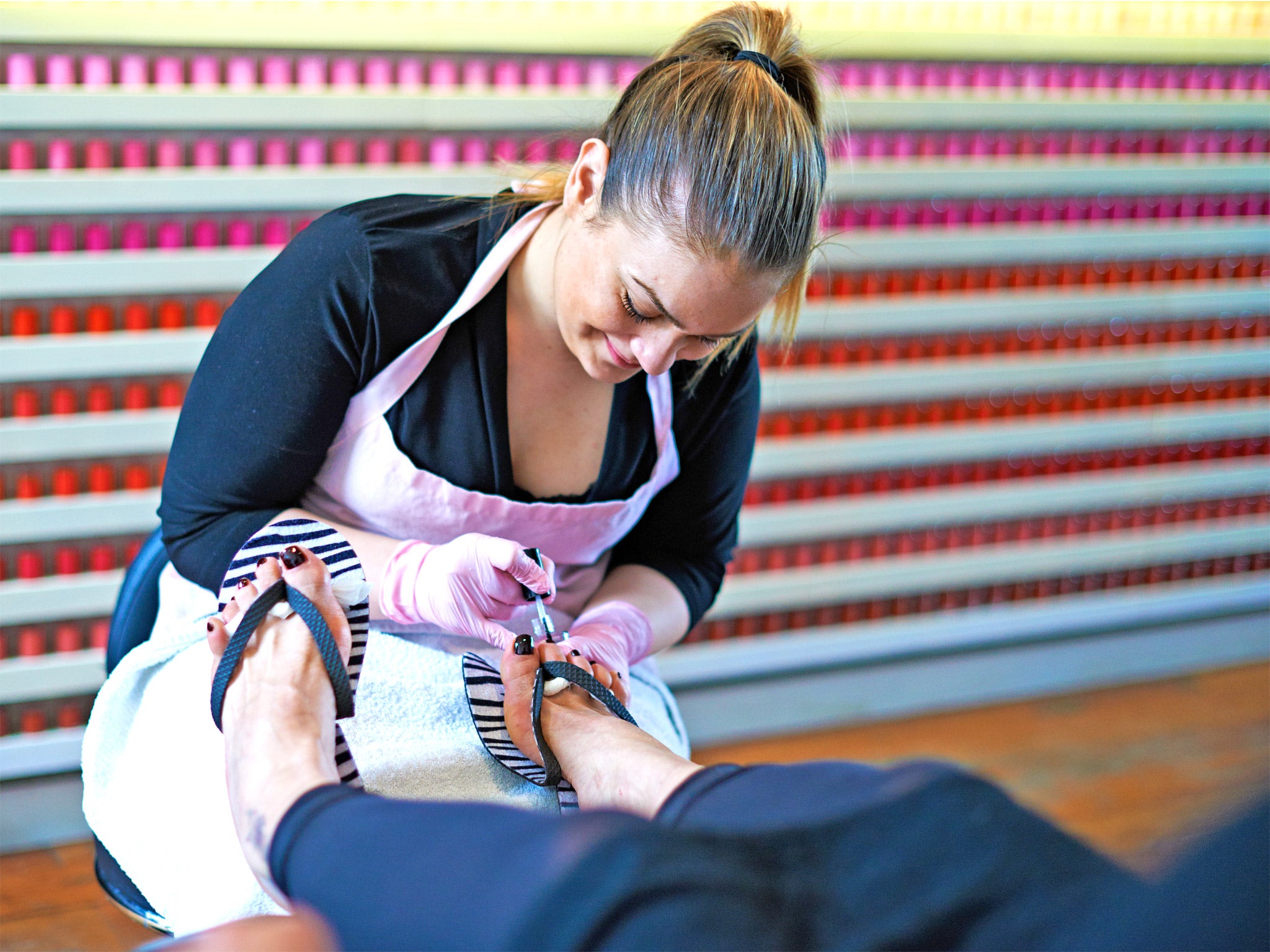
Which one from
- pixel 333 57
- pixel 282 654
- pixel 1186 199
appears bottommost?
pixel 282 654

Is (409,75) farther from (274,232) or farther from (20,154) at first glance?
(20,154)

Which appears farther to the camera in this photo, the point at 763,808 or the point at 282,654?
the point at 282,654

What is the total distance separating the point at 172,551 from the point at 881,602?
4.94 ft

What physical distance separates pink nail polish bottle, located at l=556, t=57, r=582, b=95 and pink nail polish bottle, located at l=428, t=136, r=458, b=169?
19cm

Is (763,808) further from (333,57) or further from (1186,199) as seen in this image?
(1186,199)

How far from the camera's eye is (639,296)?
93cm

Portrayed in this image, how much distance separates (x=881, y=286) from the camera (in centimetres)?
201

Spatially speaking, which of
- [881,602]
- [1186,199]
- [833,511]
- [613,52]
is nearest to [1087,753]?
[881,602]

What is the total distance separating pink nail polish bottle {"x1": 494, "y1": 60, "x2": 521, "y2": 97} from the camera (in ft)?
5.57

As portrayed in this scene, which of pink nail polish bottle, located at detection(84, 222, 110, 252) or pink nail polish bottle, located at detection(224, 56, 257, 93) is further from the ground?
pink nail polish bottle, located at detection(224, 56, 257, 93)

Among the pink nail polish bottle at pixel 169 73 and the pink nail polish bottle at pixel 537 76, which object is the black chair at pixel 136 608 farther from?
the pink nail polish bottle at pixel 537 76

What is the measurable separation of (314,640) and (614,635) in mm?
303

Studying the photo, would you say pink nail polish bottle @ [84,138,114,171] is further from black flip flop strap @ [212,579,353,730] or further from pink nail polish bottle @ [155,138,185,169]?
black flip flop strap @ [212,579,353,730]

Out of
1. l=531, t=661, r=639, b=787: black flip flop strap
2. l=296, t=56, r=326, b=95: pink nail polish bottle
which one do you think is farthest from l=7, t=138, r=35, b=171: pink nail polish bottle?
l=531, t=661, r=639, b=787: black flip flop strap
